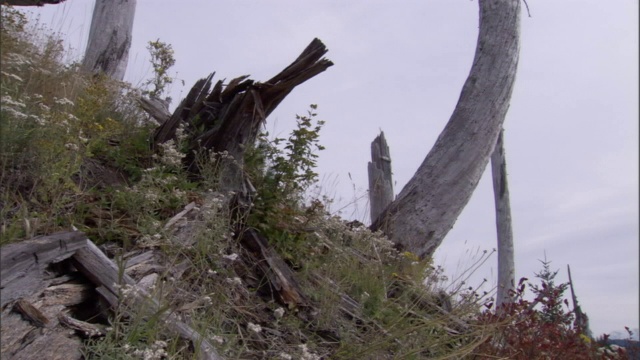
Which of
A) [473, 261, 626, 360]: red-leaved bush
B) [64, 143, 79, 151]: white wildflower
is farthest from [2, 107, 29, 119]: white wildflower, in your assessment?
[473, 261, 626, 360]: red-leaved bush

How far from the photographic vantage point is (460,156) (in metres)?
6.73

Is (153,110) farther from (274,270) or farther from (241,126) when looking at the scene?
(274,270)

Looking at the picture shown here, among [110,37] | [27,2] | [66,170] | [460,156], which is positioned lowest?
[66,170]

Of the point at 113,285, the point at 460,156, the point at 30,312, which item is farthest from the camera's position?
the point at 460,156

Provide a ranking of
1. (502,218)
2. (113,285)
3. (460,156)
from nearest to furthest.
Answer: (113,285) < (460,156) < (502,218)

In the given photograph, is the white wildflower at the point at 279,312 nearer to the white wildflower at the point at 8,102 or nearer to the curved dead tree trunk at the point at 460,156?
the white wildflower at the point at 8,102

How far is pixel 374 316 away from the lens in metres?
4.63

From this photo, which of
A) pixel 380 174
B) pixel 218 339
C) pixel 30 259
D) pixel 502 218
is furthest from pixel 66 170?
pixel 502 218

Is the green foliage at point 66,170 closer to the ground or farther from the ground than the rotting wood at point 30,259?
farther from the ground

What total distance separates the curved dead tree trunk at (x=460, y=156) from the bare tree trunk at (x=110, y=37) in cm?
521

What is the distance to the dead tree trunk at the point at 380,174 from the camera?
9.70 m

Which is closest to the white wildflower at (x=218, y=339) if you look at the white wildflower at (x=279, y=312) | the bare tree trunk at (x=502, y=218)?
the white wildflower at (x=279, y=312)

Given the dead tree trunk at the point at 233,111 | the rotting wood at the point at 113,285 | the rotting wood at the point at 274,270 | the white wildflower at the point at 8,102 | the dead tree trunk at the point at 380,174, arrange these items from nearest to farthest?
the rotting wood at the point at 113,285
the white wildflower at the point at 8,102
the rotting wood at the point at 274,270
the dead tree trunk at the point at 233,111
the dead tree trunk at the point at 380,174

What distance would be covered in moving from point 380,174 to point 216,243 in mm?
5722
